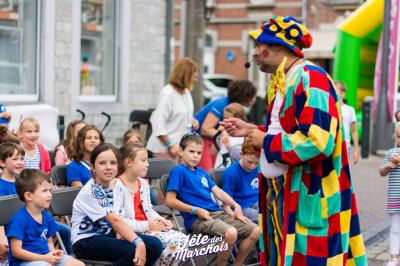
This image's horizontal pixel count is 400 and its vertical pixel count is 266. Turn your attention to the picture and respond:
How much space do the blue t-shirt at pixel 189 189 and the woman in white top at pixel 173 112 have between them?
1.49 metres

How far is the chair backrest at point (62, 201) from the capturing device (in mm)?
4328

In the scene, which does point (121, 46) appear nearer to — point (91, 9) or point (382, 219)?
point (91, 9)

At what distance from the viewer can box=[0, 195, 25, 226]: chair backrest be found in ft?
12.8

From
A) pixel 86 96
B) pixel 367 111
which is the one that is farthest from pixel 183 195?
pixel 367 111

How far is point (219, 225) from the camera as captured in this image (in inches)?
183

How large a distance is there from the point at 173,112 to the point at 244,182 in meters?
1.52

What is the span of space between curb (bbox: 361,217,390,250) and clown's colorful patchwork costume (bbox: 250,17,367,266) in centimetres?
360

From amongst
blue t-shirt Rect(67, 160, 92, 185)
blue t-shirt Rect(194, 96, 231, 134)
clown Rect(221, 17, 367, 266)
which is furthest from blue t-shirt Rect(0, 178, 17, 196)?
blue t-shirt Rect(194, 96, 231, 134)

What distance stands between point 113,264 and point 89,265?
302 millimetres

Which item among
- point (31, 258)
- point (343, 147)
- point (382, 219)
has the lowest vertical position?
point (382, 219)

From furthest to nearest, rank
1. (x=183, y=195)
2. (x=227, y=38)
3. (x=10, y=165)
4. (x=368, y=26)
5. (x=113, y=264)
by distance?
(x=227, y=38) → (x=368, y=26) → (x=183, y=195) → (x=10, y=165) → (x=113, y=264)

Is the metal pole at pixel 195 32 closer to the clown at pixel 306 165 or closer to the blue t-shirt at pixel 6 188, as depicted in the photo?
the blue t-shirt at pixel 6 188

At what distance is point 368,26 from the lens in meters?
15.4

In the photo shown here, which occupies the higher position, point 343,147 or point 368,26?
point 368,26
